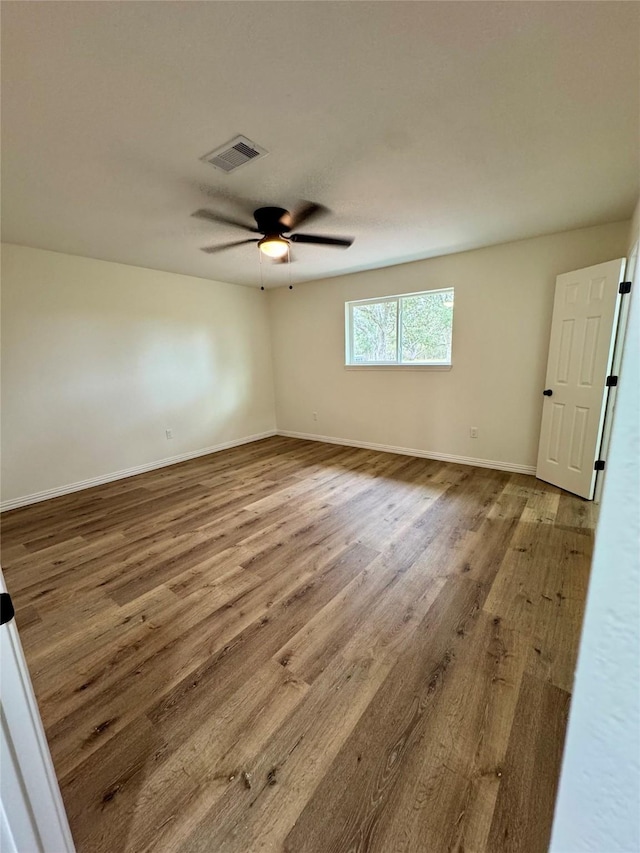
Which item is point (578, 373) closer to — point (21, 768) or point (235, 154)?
point (235, 154)

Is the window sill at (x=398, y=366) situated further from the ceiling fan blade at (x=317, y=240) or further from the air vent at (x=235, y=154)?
the air vent at (x=235, y=154)

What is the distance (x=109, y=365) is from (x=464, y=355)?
4.04 m

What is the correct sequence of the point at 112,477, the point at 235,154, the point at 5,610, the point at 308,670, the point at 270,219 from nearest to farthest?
1. the point at 5,610
2. the point at 308,670
3. the point at 235,154
4. the point at 270,219
5. the point at 112,477

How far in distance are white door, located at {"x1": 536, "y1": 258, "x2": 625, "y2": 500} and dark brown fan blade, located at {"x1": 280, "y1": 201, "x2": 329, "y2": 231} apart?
7.56 ft

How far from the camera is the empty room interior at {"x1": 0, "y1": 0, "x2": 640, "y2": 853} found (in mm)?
1038

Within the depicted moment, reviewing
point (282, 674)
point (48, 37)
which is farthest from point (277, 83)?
point (282, 674)

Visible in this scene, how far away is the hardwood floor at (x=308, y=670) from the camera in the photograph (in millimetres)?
1071

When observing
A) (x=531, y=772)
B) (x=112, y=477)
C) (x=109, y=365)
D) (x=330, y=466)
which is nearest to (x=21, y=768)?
(x=531, y=772)

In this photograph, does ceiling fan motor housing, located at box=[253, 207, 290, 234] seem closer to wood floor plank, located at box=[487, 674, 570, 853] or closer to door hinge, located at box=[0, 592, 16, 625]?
door hinge, located at box=[0, 592, 16, 625]

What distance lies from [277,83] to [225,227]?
1.59 meters

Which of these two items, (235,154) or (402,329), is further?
(402,329)

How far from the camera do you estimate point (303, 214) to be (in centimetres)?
266

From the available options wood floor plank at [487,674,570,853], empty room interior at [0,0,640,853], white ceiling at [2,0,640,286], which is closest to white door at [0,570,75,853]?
empty room interior at [0,0,640,853]

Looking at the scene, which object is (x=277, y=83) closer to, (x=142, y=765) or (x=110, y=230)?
(x=110, y=230)
